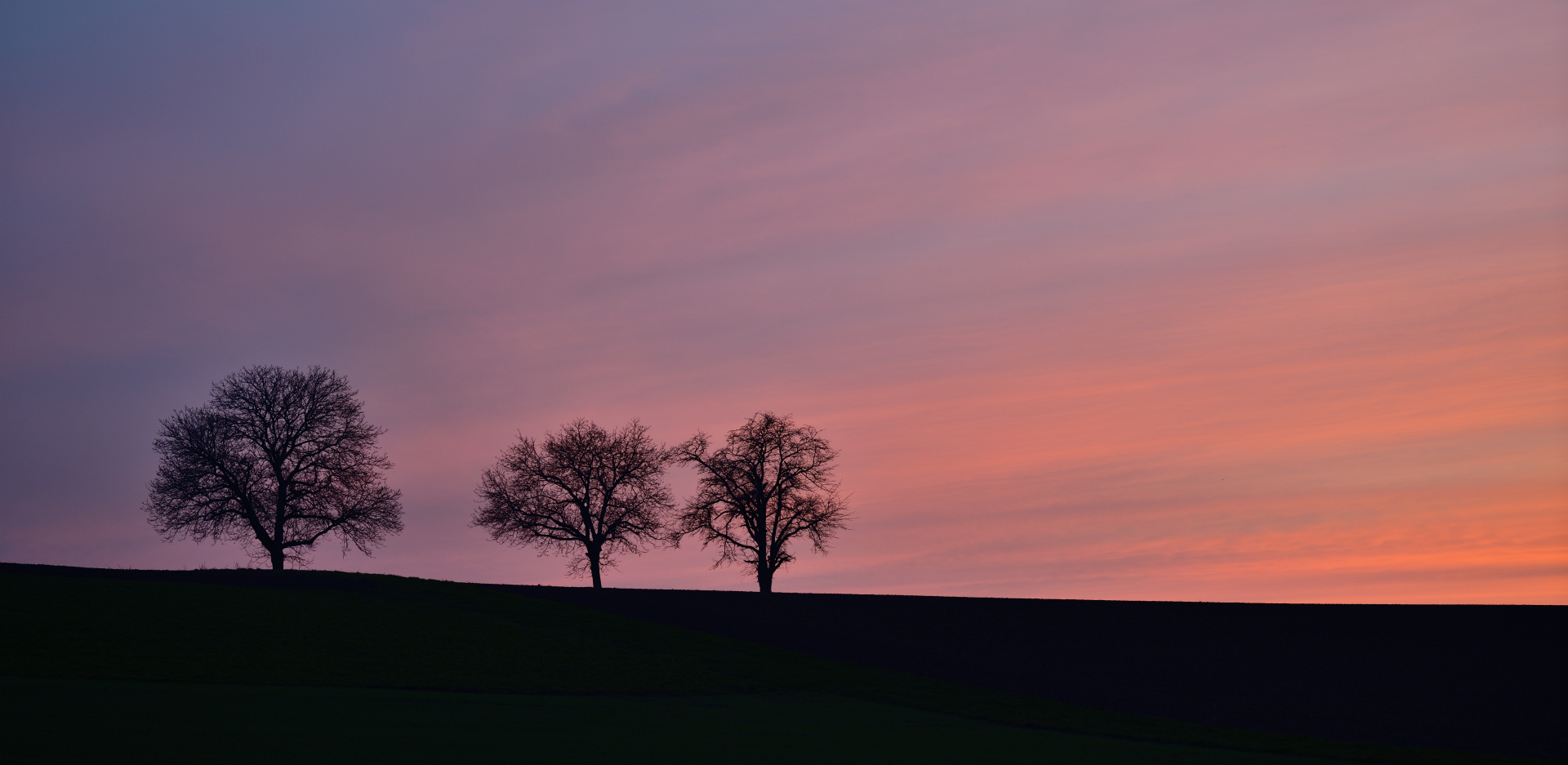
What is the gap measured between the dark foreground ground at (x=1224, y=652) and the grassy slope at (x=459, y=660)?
2827mm

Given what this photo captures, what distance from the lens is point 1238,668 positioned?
40.6 meters

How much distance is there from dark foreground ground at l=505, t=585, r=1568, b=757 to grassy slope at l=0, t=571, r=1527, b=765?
2.83 meters

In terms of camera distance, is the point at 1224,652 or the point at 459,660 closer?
the point at 459,660

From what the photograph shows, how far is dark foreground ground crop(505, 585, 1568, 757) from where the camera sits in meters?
35.9

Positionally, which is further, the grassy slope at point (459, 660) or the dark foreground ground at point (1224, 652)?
the dark foreground ground at point (1224, 652)

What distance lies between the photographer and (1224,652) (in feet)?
139

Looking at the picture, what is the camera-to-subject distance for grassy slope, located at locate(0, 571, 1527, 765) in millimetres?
28094

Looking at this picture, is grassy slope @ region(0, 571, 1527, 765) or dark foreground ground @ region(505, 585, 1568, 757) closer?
grassy slope @ region(0, 571, 1527, 765)

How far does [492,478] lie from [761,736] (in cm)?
4366

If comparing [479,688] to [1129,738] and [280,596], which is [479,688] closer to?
[280,596]

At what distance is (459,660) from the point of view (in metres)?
32.9

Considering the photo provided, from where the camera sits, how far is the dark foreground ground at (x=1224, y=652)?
3591 centimetres

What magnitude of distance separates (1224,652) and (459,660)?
28529 millimetres

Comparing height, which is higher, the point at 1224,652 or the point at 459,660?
the point at 459,660
